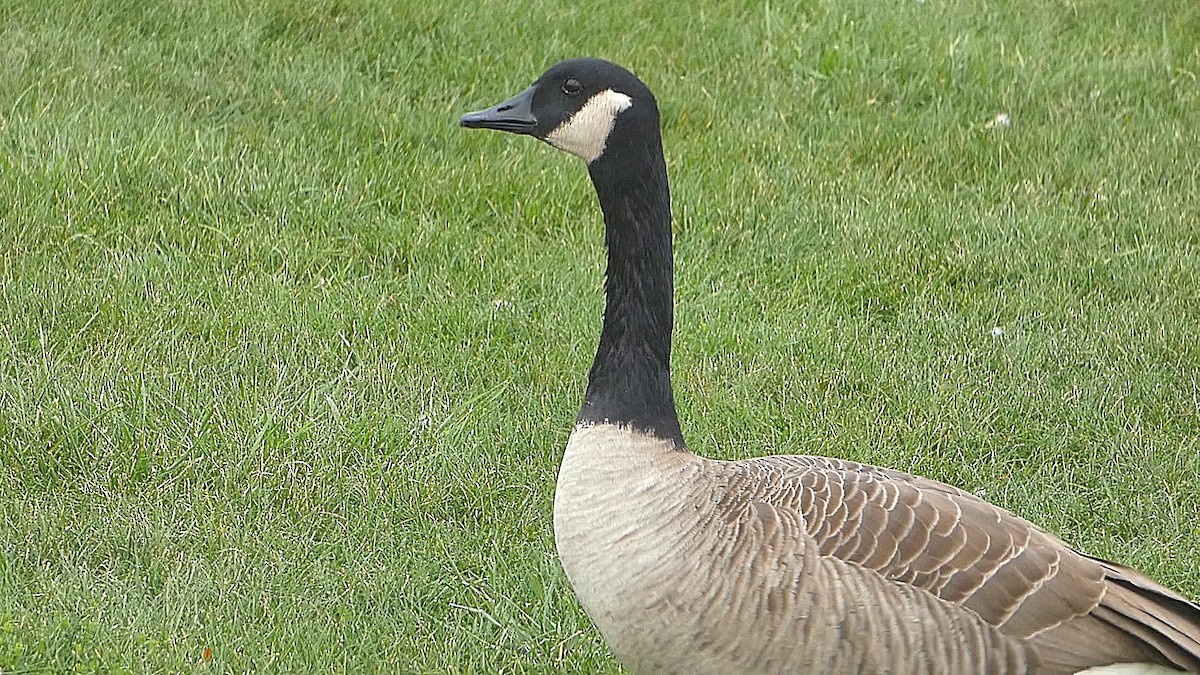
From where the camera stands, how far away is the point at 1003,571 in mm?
2951

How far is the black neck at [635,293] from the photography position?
312 centimetres

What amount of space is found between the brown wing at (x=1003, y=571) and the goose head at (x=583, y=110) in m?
0.82

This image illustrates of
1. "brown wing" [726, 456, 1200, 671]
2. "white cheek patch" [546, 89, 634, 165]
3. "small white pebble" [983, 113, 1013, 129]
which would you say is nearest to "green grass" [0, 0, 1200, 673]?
"small white pebble" [983, 113, 1013, 129]

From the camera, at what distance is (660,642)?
9.63ft

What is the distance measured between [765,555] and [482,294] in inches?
98.5

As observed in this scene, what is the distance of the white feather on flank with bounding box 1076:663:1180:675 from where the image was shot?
2.96 metres

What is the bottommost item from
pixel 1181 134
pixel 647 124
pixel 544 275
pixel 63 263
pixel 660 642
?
pixel 63 263

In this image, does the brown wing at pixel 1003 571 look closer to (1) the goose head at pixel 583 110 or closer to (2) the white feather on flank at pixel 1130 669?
(2) the white feather on flank at pixel 1130 669

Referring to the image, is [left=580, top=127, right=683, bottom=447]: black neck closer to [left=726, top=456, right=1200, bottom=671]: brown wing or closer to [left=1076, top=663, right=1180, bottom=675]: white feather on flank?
[left=726, top=456, right=1200, bottom=671]: brown wing

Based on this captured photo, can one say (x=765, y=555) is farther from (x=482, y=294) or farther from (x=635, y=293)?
(x=482, y=294)

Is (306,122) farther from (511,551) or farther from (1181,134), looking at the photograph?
(1181,134)

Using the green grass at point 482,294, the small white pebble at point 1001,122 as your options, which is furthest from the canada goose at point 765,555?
the small white pebble at point 1001,122

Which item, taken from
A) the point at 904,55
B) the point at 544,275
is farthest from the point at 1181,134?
the point at 544,275

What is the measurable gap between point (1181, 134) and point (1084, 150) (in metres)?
0.52
